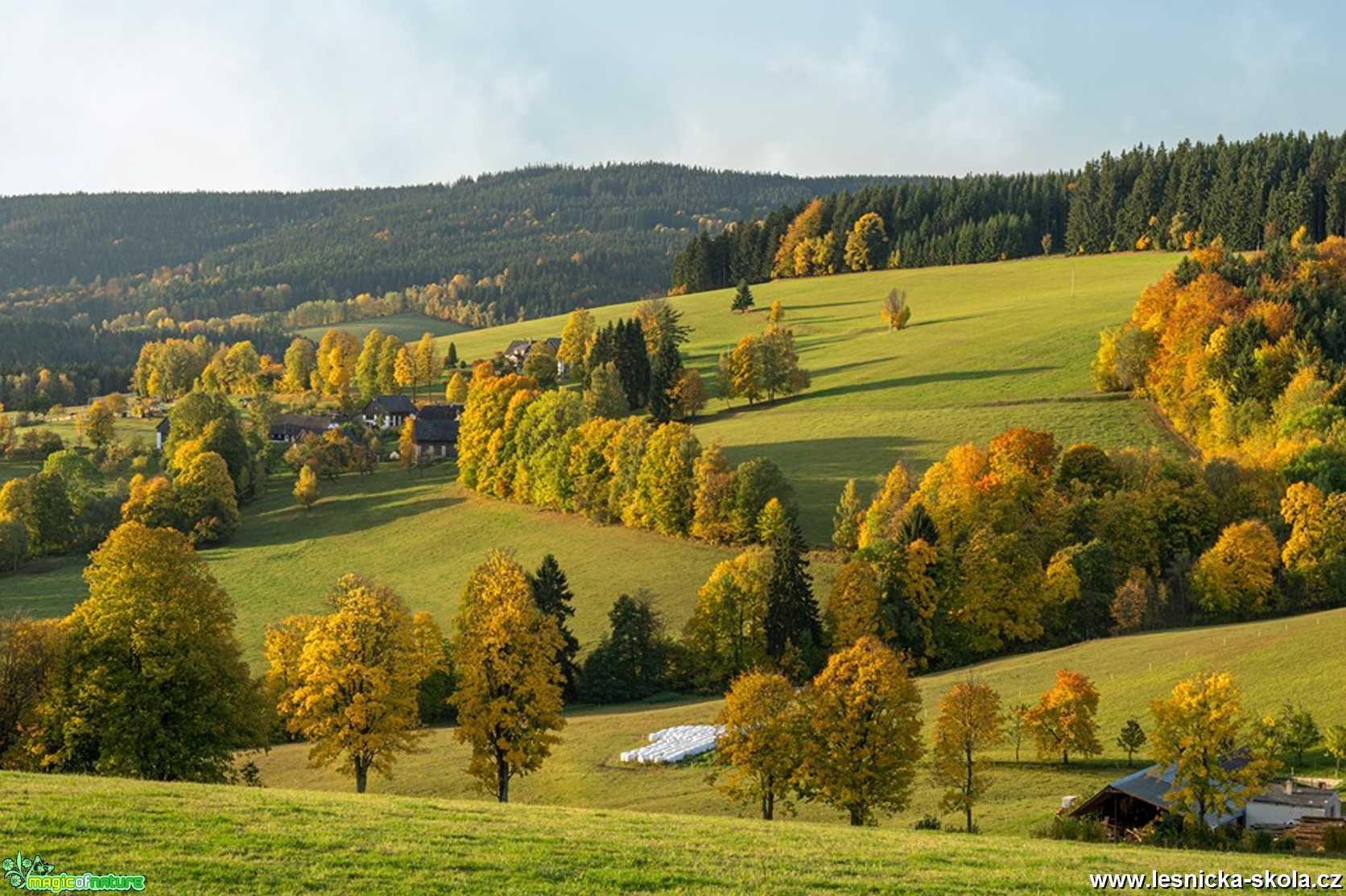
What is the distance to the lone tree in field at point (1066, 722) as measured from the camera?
48.8m

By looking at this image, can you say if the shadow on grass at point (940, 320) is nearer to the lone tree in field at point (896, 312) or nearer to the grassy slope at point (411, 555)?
the lone tree in field at point (896, 312)

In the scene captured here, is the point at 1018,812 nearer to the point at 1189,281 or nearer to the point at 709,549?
the point at 709,549

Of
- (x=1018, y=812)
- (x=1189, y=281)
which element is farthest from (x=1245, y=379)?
(x=1018, y=812)

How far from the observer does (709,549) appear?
87.3m

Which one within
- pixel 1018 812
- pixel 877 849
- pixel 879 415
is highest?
pixel 879 415

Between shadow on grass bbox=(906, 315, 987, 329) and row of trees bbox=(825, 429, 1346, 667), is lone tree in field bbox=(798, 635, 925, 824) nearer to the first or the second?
row of trees bbox=(825, 429, 1346, 667)

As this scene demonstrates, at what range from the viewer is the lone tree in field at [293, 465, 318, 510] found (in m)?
113

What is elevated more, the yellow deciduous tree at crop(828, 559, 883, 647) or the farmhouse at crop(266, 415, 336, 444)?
the farmhouse at crop(266, 415, 336, 444)

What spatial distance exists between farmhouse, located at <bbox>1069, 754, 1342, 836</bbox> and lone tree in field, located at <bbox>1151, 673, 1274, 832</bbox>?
1.27 feet

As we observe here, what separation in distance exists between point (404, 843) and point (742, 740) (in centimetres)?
2184

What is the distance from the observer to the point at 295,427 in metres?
142

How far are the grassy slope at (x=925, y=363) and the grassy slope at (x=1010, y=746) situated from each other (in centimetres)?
2547

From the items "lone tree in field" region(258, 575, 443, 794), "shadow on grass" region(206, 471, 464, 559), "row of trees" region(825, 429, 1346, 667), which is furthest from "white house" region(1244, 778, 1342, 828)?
"shadow on grass" region(206, 471, 464, 559)

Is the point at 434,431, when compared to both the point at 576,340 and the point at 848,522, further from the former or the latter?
the point at 848,522
